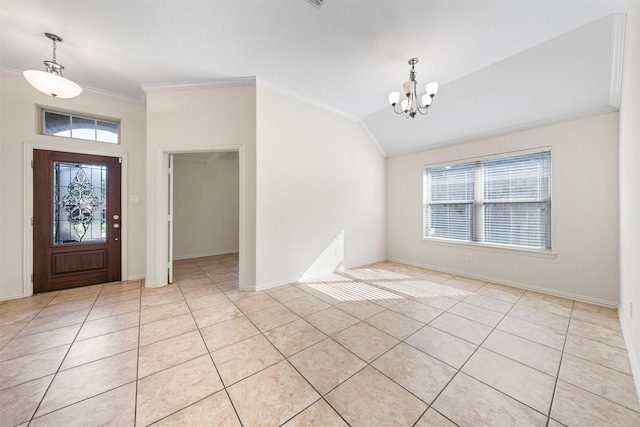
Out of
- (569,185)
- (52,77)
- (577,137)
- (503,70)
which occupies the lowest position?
(569,185)

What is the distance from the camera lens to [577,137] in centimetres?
293

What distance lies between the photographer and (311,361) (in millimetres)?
1771

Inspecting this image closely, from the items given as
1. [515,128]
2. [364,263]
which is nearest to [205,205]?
[364,263]

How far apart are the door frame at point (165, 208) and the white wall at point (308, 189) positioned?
256 mm

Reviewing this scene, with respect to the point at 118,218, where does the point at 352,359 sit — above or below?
below

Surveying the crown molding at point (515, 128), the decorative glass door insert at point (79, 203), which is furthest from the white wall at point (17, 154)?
the crown molding at point (515, 128)

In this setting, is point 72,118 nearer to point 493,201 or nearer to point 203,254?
point 203,254

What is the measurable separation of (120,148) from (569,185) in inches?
260

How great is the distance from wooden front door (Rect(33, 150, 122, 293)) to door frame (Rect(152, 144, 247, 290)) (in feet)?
2.76

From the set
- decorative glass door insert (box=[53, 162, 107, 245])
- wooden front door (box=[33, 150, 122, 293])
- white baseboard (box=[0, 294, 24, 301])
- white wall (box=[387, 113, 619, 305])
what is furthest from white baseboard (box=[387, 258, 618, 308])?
white baseboard (box=[0, 294, 24, 301])

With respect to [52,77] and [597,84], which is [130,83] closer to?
[52,77]

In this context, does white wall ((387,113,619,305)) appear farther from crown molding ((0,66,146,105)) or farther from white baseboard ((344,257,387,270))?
crown molding ((0,66,146,105))

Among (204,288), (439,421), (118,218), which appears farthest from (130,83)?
(439,421)

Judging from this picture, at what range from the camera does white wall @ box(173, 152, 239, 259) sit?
551 centimetres
